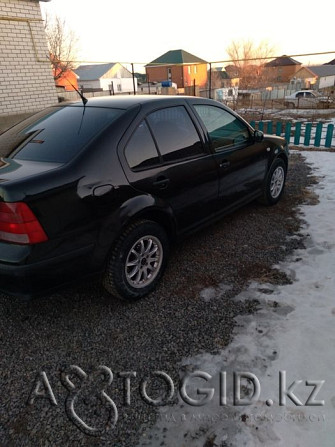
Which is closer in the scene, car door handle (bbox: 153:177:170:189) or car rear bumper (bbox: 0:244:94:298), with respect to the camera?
car rear bumper (bbox: 0:244:94:298)

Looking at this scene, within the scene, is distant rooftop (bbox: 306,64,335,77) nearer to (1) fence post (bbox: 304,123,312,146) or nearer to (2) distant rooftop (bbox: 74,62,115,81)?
(2) distant rooftop (bbox: 74,62,115,81)

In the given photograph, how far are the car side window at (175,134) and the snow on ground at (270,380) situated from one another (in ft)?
4.33

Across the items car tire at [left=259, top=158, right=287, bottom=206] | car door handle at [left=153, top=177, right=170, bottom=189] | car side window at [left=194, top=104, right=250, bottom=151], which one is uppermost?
car side window at [left=194, top=104, right=250, bottom=151]

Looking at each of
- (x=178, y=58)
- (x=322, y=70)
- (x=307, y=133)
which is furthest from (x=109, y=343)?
(x=322, y=70)

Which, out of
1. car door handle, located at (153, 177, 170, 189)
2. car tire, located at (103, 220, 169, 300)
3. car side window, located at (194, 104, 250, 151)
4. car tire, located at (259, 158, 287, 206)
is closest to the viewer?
car tire, located at (103, 220, 169, 300)

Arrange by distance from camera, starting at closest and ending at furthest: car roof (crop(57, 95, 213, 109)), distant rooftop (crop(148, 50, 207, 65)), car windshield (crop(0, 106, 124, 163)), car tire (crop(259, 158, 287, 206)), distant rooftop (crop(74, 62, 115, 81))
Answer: car windshield (crop(0, 106, 124, 163)) < car roof (crop(57, 95, 213, 109)) < car tire (crop(259, 158, 287, 206)) < distant rooftop (crop(74, 62, 115, 81)) < distant rooftop (crop(148, 50, 207, 65))

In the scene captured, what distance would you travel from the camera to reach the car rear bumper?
2.12 meters

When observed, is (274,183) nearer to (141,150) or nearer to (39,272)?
(141,150)

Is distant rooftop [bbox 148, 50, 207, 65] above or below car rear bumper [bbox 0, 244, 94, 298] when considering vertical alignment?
above

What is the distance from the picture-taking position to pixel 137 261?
281 centimetres

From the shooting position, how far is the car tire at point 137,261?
2623 mm

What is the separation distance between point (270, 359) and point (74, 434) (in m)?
1.32

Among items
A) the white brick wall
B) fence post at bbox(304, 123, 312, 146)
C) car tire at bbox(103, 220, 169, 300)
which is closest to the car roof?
car tire at bbox(103, 220, 169, 300)

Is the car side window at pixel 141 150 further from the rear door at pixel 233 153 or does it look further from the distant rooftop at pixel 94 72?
the distant rooftop at pixel 94 72
